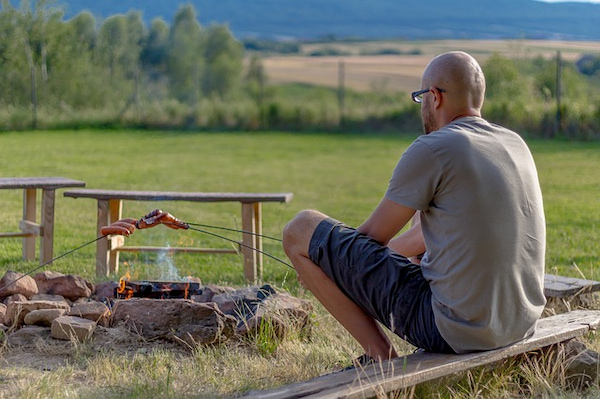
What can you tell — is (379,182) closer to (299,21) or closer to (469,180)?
(469,180)

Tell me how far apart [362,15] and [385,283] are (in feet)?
431

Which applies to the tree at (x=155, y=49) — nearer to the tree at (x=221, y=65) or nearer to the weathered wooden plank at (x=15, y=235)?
the tree at (x=221, y=65)

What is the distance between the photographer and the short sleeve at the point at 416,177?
3.41m

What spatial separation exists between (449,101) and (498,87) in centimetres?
2181

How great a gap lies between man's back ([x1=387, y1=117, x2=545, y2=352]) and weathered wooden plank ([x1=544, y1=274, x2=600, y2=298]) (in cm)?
141

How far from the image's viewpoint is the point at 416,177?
343 cm

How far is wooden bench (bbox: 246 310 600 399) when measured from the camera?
322 centimetres

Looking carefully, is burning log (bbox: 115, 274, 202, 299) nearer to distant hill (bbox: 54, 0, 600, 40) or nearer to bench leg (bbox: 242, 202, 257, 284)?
bench leg (bbox: 242, 202, 257, 284)

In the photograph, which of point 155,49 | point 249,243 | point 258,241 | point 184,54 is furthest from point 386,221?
point 155,49

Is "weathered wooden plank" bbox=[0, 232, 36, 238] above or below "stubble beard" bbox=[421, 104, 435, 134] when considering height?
below

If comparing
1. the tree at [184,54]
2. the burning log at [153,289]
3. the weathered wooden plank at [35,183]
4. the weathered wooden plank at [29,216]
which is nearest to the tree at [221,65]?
the tree at [184,54]

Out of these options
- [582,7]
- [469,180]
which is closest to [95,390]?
[469,180]

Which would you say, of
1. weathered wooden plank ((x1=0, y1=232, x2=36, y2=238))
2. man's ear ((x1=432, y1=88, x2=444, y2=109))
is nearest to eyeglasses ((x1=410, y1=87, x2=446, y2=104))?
man's ear ((x1=432, y1=88, x2=444, y2=109))

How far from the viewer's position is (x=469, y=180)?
3.43 metres
